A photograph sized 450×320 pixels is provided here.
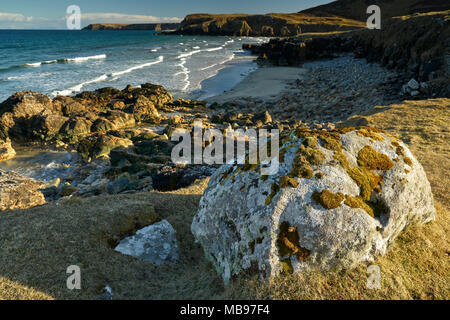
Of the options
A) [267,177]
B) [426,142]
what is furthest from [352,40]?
[267,177]

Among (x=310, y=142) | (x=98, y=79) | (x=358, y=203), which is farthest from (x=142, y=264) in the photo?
(x=98, y=79)

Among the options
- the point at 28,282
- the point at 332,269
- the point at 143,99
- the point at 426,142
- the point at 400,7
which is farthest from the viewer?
the point at 400,7

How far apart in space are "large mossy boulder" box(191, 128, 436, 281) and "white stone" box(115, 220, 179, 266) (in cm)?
103

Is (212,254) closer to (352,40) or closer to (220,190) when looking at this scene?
(220,190)

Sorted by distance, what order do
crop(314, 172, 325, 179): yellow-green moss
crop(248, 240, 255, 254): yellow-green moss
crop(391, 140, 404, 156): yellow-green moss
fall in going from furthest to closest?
crop(391, 140, 404, 156): yellow-green moss, crop(314, 172, 325, 179): yellow-green moss, crop(248, 240, 255, 254): yellow-green moss

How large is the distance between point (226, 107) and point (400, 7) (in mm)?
131374

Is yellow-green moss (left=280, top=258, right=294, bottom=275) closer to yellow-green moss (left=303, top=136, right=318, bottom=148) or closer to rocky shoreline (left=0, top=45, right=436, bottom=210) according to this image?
yellow-green moss (left=303, top=136, right=318, bottom=148)

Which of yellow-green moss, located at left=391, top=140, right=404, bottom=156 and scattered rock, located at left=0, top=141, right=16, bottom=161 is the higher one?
yellow-green moss, located at left=391, top=140, right=404, bottom=156

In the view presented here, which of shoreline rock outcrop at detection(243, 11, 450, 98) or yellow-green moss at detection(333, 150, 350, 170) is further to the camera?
shoreline rock outcrop at detection(243, 11, 450, 98)

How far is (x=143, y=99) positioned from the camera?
2811 cm

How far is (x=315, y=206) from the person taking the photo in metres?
4.67

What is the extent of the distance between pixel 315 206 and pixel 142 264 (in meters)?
3.71

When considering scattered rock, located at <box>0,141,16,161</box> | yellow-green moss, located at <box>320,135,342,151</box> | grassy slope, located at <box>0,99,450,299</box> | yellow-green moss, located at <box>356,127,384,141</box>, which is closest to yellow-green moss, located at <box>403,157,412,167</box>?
yellow-green moss, located at <box>356,127,384,141</box>

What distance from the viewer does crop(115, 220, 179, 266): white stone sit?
19.9 ft
